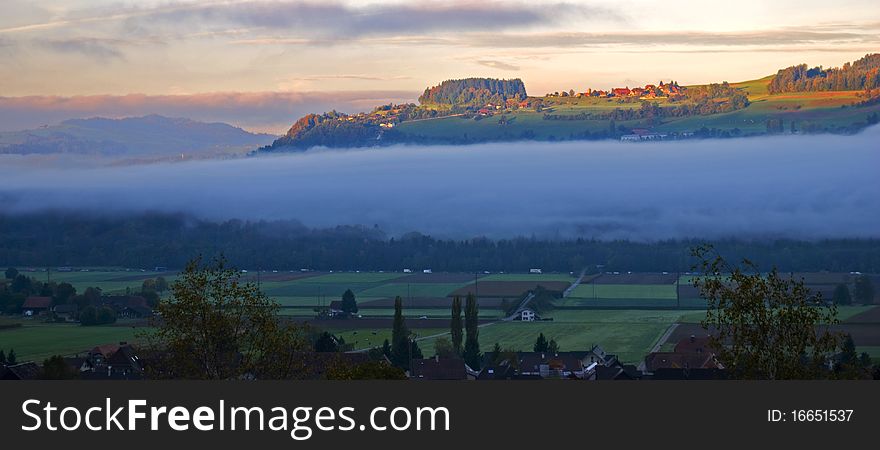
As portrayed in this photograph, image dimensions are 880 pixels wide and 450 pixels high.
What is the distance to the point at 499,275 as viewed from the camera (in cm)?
16625

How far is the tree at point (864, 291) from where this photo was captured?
383 feet

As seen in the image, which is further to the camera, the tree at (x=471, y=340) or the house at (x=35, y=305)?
the house at (x=35, y=305)

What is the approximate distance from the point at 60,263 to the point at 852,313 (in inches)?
4488

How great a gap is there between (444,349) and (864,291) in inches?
2015

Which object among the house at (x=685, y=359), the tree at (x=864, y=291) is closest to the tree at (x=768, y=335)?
the house at (x=685, y=359)

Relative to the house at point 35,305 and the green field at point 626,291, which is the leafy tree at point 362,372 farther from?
the green field at point 626,291

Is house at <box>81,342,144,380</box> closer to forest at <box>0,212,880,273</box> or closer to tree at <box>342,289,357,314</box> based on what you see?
tree at <box>342,289,357,314</box>

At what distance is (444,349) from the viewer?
80125mm

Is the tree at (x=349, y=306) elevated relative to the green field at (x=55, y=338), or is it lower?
lower

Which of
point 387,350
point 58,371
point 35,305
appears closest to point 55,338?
point 35,305

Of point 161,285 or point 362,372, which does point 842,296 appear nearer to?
point 161,285

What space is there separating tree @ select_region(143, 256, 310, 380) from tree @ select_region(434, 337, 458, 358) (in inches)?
1450

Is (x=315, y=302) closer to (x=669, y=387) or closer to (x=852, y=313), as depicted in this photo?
(x=852, y=313)

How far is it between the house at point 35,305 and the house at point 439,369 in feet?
170
